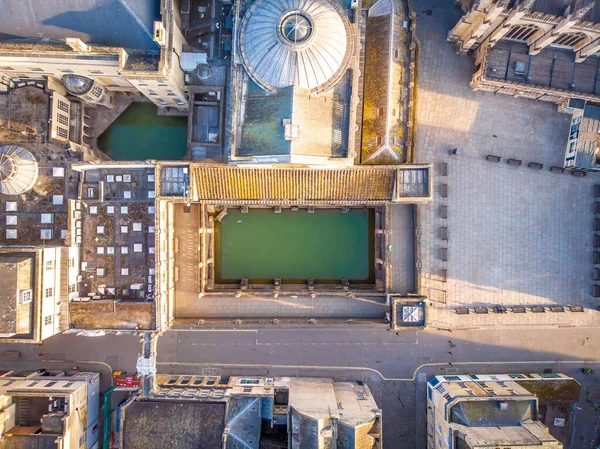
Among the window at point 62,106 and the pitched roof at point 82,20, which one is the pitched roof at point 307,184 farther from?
the window at point 62,106

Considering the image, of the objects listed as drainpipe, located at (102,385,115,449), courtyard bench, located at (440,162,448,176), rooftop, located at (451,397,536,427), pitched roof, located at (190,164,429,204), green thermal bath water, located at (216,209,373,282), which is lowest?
drainpipe, located at (102,385,115,449)

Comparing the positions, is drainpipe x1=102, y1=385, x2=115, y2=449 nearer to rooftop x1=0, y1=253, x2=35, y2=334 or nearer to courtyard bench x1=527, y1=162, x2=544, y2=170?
rooftop x1=0, y1=253, x2=35, y2=334

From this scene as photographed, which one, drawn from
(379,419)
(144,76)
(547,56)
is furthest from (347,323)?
(547,56)

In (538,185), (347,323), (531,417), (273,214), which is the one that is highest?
(538,185)

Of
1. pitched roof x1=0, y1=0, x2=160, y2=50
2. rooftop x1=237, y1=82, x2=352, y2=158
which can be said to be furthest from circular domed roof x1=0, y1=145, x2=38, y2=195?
rooftop x1=237, y1=82, x2=352, y2=158

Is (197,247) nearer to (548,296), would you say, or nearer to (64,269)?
(64,269)

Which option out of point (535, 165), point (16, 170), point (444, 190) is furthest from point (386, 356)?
point (16, 170)
